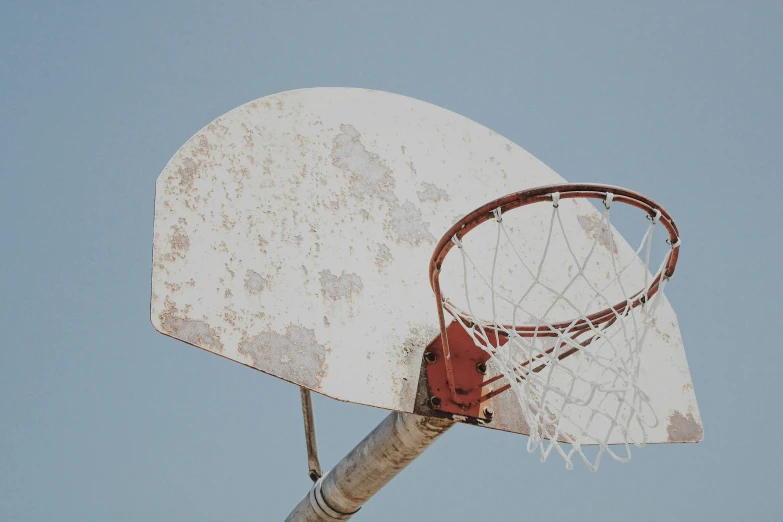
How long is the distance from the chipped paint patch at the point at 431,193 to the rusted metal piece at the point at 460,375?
0.68 m

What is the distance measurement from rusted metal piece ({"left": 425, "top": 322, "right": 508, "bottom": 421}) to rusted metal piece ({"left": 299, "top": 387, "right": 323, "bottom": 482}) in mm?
998

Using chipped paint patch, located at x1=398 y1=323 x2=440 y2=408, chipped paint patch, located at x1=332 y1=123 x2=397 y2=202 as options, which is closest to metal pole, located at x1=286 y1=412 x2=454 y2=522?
chipped paint patch, located at x1=398 y1=323 x2=440 y2=408

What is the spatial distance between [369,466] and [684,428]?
4.83 feet

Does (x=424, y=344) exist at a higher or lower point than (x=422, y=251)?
lower

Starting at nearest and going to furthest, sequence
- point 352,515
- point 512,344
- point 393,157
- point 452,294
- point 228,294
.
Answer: point 228,294
point 512,344
point 452,294
point 393,157
point 352,515

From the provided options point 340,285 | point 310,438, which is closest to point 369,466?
point 310,438

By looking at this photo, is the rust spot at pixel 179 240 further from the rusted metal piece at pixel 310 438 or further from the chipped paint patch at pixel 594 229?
the chipped paint patch at pixel 594 229

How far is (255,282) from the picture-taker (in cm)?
276

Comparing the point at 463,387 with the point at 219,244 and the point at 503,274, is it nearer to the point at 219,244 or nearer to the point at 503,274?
the point at 503,274

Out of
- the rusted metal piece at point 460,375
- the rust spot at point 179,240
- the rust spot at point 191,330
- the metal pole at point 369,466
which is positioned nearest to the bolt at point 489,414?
the rusted metal piece at point 460,375

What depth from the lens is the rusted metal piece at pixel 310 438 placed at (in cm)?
382

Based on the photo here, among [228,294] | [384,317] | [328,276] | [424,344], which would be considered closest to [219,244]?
[228,294]

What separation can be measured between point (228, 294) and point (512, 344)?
1.09 metres

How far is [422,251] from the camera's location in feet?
10.8
